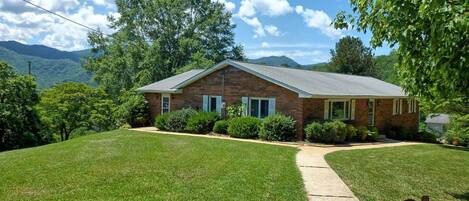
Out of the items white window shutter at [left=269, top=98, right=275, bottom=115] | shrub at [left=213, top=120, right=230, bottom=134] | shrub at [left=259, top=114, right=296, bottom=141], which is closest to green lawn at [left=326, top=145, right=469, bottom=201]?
shrub at [left=259, top=114, right=296, bottom=141]

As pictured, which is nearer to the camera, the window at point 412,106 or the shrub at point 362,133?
the shrub at point 362,133

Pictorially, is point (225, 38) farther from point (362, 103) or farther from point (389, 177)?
point (389, 177)

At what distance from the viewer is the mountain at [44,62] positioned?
123438 mm

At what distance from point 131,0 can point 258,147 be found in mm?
34749

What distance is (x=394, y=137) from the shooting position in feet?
87.7

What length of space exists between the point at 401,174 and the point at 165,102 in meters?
17.5

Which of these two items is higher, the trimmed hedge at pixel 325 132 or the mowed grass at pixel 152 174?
the trimmed hedge at pixel 325 132

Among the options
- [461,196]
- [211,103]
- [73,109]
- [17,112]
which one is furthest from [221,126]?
[17,112]

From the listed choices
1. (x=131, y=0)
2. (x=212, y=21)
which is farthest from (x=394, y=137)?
(x=131, y=0)

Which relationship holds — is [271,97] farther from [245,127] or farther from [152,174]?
[152,174]

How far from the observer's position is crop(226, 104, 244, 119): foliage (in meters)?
23.2

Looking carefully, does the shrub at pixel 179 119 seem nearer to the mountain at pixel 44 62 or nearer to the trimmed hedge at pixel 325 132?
the trimmed hedge at pixel 325 132

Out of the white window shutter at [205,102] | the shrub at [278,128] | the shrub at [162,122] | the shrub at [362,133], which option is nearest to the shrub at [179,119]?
the shrub at [162,122]

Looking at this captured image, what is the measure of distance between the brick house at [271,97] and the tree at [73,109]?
8.56 metres
